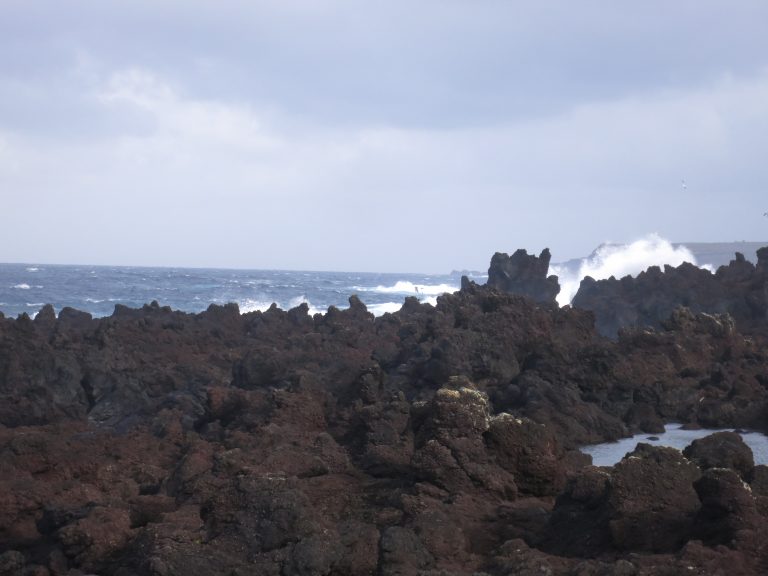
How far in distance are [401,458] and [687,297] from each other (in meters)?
17.3

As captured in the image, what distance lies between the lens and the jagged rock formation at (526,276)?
99.5 ft

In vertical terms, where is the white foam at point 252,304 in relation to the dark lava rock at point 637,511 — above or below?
below

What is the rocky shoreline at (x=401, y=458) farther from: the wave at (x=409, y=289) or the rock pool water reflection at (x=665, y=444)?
the wave at (x=409, y=289)

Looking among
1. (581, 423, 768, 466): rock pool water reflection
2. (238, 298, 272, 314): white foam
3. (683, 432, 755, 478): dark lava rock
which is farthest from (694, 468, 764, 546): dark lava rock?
(238, 298, 272, 314): white foam

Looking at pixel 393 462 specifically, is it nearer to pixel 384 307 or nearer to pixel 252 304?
pixel 384 307

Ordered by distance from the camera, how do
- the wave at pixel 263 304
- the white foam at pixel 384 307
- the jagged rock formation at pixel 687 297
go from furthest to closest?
the wave at pixel 263 304
the white foam at pixel 384 307
the jagged rock formation at pixel 687 297

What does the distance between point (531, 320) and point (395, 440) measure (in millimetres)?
7622

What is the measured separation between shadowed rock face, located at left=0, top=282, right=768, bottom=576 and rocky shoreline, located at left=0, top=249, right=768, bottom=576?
2cm

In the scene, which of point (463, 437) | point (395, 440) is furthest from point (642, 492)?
point (395, 440)

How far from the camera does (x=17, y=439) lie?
868 centimetres

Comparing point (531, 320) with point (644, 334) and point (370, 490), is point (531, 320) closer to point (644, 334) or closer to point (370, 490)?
point (644, 334)

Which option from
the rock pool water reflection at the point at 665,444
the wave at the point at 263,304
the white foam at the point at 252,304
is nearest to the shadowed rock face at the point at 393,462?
the rock pool water reflection at the point at 665,444

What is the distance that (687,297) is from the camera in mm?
23594

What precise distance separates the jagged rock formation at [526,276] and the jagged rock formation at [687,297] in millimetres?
3058
